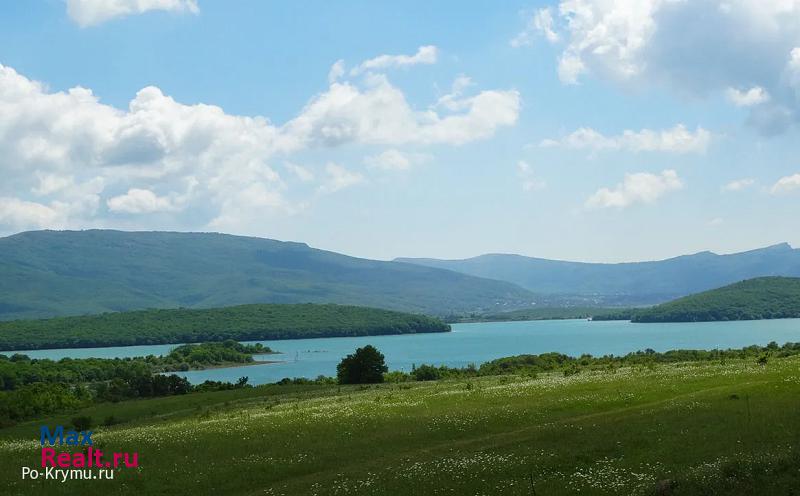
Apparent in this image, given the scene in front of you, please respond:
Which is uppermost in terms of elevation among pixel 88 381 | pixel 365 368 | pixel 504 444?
pixel 365 368

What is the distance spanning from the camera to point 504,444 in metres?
25.8

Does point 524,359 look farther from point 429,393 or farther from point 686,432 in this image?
point 686,432

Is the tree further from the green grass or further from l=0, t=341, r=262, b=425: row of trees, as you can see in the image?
the green grass

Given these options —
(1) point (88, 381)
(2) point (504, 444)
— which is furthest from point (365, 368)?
(1) point (88, 381)

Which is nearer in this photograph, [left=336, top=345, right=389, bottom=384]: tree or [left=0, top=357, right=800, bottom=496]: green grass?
[left=0, top=357, right=800, bottom=496]: green grass

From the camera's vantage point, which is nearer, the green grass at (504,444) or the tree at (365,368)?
the green grass at (504,444)

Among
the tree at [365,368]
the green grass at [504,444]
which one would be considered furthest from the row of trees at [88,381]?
the green grass at [504,444]

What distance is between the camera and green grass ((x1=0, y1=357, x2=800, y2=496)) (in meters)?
19.6

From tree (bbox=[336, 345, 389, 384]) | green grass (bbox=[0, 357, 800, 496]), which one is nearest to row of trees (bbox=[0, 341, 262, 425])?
tree (bbox=[336, 345, 389, 384])

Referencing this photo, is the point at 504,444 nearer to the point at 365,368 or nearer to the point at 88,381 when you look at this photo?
the point at 365,368

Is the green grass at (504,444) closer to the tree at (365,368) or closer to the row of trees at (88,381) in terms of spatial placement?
the tree at (365,368)

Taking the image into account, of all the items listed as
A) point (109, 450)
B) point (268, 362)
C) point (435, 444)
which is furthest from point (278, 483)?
point (268, 362)

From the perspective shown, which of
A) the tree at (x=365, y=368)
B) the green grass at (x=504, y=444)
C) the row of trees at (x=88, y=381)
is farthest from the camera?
the tree at (x=365, y=368)

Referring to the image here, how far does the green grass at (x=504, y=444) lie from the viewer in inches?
773
